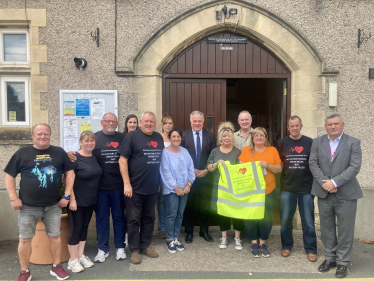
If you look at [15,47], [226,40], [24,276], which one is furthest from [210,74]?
[24,276]

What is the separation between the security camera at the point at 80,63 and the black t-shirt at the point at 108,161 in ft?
5.33

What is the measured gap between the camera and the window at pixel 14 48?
17.3 ft

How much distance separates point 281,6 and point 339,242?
12.3 ft

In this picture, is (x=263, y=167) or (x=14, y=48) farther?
(x=14, y=48)

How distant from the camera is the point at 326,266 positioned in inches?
150

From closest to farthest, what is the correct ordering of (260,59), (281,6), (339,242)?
(339,242) < (281,6) < (260,59)

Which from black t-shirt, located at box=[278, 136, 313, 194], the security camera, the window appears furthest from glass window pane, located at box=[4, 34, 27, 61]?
black t-shirt, located at box=[278, 136, 313, 194]

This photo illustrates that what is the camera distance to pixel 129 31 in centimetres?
512

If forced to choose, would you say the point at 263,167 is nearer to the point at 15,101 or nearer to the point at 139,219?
the point at 139,219

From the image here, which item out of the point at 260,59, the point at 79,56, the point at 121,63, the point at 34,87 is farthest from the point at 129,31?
the point at 260,59

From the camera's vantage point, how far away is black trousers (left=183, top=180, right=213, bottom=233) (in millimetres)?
4656

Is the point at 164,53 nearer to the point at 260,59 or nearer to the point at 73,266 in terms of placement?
the point at 260,59

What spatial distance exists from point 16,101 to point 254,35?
4.27 metres

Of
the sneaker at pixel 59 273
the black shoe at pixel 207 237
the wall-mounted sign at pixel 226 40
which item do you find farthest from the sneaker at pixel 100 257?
the wall-mounted sign at pixel 226 40
